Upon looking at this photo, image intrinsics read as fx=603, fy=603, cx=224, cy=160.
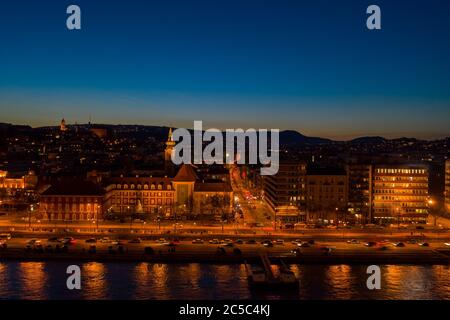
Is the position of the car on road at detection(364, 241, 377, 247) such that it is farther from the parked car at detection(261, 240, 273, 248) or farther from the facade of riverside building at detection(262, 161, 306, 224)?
the facade of riverside building at detection(262, 161, 306, 224)

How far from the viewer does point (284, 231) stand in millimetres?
23859

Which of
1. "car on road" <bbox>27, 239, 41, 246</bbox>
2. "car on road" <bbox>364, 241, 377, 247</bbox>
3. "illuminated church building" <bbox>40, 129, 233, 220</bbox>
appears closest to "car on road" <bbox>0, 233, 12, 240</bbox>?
"car on road" <bbox>27, 239, 41, 246</bbox>

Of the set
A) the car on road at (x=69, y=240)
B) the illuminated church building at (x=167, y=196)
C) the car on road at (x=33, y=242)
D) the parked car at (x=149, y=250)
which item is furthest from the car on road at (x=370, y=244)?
the car on road at (x=33, y=242)

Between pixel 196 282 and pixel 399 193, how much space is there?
47.1 feet

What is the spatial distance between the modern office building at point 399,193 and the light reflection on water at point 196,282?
831cm

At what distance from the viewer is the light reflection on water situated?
48.9ft

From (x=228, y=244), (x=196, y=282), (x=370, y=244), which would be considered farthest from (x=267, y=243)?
(x=196, y=282)

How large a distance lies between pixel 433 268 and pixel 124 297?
9.97 m

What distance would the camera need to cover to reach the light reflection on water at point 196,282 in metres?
14.9

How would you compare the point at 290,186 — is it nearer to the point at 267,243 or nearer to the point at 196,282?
the point at 267,243

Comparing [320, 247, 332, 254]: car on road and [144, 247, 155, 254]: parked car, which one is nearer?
[144, 247, 155, 254]: parked car

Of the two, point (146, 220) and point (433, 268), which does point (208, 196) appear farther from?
point (433, 268)

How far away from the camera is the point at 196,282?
16359 millimetres

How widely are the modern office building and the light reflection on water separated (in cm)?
831
